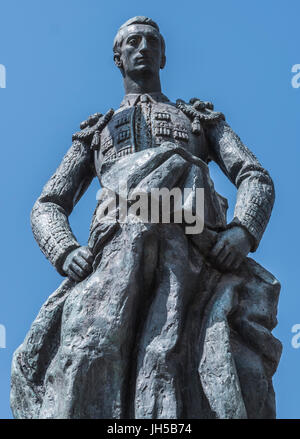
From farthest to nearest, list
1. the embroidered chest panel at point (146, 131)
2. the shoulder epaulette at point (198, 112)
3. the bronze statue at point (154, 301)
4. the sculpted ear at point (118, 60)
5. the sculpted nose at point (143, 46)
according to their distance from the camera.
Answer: the sculpted ear at point (118, 60) < the sculpted nose at point (143, 46) < the shoulder epaulette at point (198, 112) < the embroidered chest panel at point (146, 131) < the bronze statue at point (154, 301)

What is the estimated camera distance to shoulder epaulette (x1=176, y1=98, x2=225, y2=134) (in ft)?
25.1

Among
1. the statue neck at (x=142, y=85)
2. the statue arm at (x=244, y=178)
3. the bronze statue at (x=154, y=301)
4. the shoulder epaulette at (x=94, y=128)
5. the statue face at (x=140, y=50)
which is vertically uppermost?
the statue face at (x=140, y=50)

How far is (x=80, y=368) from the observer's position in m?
6.09

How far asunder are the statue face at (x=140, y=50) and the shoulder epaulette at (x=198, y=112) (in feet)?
1.35

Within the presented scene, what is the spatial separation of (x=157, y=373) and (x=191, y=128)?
2.35 metres

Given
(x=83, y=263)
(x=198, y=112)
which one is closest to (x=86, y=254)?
(x=83, y=263)

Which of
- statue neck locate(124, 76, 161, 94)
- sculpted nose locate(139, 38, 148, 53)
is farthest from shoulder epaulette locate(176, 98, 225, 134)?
sculpted nose locate(139, 38, 148, 53)

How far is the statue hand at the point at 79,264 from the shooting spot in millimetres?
6684

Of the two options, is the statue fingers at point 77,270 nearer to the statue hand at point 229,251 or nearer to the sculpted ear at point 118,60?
the statue hand at point 229,251

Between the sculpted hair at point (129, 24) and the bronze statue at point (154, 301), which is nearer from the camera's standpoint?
the bronze statue at point (154, 301)

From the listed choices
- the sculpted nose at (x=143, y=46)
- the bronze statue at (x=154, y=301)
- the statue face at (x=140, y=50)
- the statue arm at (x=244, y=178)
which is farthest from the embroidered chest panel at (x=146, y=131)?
the sculpted nose at (x=143, y=46)

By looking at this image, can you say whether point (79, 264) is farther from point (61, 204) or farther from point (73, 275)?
point (61, 204)

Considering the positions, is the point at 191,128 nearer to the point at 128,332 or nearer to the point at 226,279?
the point at 226,279
